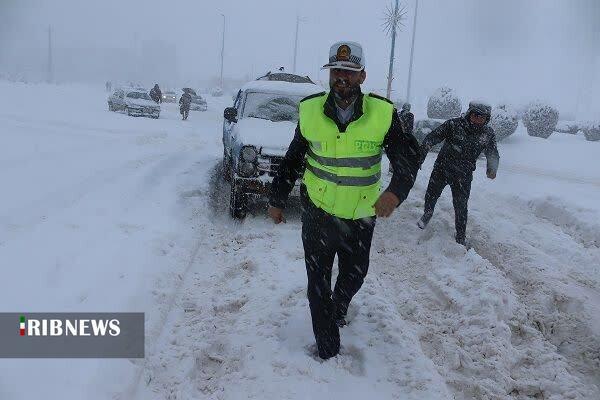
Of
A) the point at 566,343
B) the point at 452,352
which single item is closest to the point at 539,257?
the point at 566,343

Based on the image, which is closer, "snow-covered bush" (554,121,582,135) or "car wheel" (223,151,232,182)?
"car wheel" (223,151,232,182)

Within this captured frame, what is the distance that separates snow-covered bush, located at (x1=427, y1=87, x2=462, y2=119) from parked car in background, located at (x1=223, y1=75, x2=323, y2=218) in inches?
706

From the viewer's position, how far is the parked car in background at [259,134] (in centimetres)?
692

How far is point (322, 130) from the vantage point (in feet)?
10.3

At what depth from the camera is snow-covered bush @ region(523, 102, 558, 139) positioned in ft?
70.2

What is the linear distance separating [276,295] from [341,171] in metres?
1.78

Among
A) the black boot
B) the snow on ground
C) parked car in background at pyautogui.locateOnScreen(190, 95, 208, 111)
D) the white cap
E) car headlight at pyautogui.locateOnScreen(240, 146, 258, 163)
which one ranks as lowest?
parked car in background at pyautogui.locateOnScreen(190, 95, 208, 111)

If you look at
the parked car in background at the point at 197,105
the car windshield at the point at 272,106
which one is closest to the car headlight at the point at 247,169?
the car windshield at the point at 272,106

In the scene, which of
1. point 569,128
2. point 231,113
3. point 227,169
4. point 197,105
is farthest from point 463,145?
point 197,105

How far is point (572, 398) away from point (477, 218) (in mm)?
4617

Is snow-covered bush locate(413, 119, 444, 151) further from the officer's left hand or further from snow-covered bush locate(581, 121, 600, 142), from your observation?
the officer's left hand

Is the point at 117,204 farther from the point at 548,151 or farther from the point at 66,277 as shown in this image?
the point at 548,151

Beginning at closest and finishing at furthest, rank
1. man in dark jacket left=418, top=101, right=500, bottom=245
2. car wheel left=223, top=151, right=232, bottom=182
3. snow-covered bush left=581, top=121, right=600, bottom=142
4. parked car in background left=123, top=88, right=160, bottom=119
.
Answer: man in dark jacket left=418, top=101, right=500, bottom=245
car wheel left=223, top=151, right=232, bottom=182
snow-covered bush left=581, top=121, right=600, bottom=142
parked car in background left=123, top=88, right=160, bottom=119

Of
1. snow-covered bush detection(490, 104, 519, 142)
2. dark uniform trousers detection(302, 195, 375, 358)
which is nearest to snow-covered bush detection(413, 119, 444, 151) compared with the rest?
snow-covered bush detection(490, 104, 519, 142)
